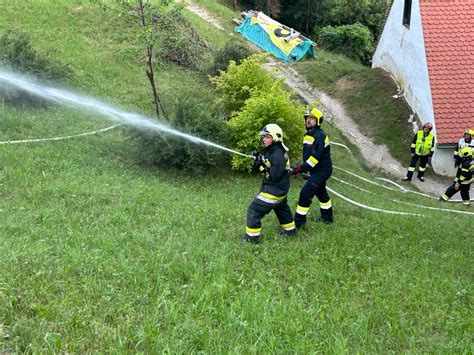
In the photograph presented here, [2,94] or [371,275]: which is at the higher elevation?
[371,275]

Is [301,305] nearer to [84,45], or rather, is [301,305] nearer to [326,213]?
[326,213]

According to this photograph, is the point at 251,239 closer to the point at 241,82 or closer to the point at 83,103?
the point at 241,82

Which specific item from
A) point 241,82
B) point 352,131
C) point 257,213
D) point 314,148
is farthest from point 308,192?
point 352,131

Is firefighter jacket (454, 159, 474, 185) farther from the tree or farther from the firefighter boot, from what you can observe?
the tree

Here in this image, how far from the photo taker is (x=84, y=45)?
1819cm

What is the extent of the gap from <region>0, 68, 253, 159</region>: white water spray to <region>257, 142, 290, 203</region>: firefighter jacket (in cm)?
401

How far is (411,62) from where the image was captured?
20484 mm

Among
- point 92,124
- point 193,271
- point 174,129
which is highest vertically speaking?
point 193,271

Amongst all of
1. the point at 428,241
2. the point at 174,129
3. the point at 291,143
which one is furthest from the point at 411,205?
the point at 174,129

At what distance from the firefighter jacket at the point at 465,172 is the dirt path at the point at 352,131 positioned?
226 centimetres

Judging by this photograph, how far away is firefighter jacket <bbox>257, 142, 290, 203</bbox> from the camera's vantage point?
7.25 metres

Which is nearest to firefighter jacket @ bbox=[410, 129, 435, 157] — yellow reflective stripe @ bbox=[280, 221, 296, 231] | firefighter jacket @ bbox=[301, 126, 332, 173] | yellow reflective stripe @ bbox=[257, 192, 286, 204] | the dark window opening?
the dark window opening

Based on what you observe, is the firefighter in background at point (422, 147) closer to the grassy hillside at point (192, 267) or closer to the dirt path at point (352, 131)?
the dirt path at point (352, 131)

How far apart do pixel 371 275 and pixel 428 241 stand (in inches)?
91.3
